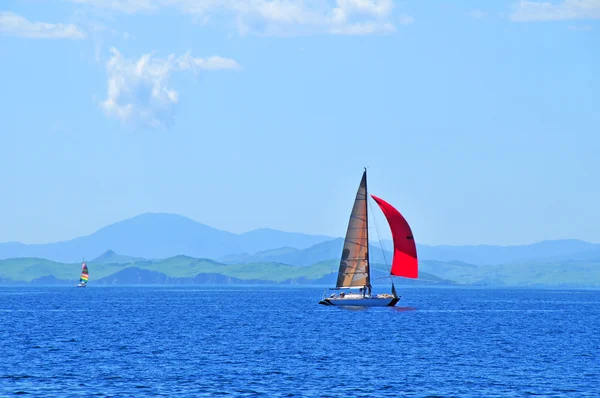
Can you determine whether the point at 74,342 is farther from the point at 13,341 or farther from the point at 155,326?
the point at 155,326

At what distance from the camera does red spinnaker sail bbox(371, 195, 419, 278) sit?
119 meters

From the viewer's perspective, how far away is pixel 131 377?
57250mm

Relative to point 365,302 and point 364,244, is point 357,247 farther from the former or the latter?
point 365,302

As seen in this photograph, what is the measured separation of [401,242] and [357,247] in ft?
16.9

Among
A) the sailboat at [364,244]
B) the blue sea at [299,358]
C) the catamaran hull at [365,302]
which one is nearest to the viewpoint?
the blue sea at [299,358]

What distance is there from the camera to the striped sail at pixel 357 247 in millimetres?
118875

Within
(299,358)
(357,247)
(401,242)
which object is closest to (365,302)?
(357,247)

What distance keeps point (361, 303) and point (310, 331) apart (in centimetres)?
3087

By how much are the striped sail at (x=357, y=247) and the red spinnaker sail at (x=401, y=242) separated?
6.87 ft

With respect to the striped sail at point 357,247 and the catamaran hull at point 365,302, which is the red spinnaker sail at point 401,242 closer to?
the striped sail at point 357,247

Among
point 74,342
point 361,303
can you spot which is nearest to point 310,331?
point 74,342

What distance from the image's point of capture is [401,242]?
119438 mm

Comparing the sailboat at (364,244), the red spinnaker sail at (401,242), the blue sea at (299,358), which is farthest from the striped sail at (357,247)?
the blue sea at (299,358)

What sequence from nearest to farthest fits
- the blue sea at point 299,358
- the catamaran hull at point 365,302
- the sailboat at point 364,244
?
the blue sea at point 299,358, the sailboat at point 364,244, the catamaran hull at point 365,302
